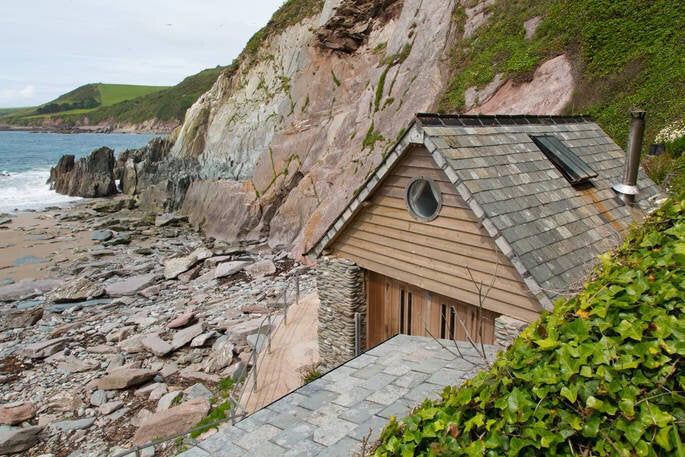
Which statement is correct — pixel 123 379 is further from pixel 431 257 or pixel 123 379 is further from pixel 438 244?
pixel 438 244

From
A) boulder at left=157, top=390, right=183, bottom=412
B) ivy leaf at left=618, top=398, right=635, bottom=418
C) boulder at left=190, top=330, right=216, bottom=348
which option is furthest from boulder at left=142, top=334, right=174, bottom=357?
ivy leaf at left=618, top=398, right=635, bottom=418

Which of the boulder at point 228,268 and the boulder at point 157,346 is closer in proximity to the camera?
the boulder at point 157,346

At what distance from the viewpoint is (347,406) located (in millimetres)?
5750

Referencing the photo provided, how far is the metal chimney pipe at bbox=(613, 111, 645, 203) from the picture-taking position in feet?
30.1

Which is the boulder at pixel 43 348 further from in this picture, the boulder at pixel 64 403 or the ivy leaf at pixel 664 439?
the ivy leaf at pixel 664 439

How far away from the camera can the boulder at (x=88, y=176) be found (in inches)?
1892

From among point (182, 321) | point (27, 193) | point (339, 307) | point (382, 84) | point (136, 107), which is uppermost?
point (136, 107)

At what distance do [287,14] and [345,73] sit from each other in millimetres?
12776

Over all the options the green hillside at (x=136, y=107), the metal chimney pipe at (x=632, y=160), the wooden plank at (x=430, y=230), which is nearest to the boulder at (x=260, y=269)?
the wooden plank at (x=430, y=230)

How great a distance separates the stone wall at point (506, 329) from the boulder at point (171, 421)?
7121 mm

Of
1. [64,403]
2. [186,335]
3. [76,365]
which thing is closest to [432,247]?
[186,335]

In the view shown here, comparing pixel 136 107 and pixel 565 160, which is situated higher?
pixel 136 107

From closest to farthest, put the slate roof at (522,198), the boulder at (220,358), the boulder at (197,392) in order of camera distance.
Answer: the slate roof at (522,198) → the boulder at (197,392) → the boulder at (220,358)

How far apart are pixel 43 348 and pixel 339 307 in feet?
37.6
